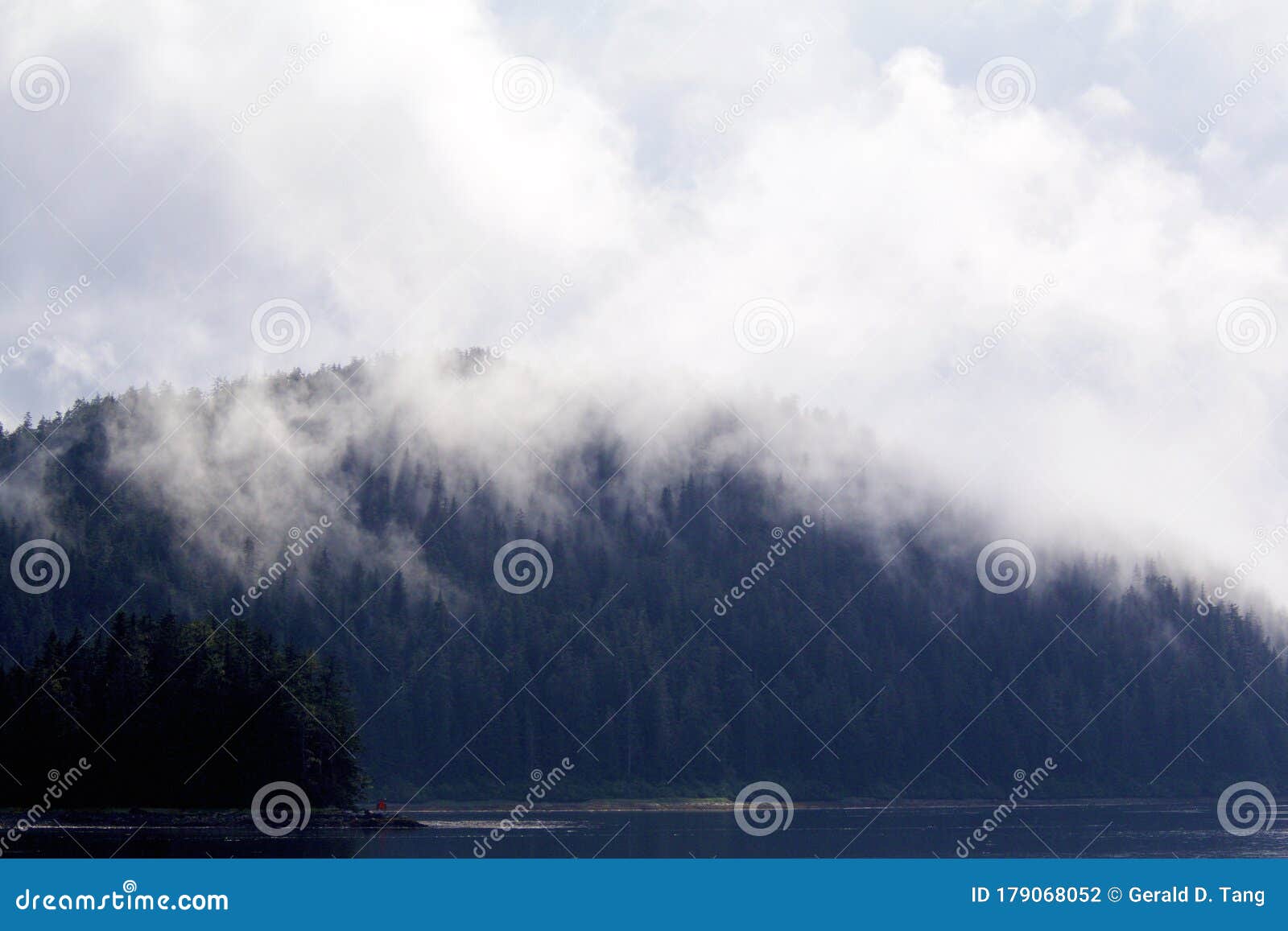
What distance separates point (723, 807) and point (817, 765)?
1483 inches

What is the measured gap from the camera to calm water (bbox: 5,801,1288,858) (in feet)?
237

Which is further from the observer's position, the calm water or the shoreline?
the shoreline

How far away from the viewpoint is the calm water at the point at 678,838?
72.2 m

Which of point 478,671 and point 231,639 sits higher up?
point 478,671

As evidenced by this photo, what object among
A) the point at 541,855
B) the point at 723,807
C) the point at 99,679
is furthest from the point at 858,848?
the point at 723,807

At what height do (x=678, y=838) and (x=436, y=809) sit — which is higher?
(x=436, y=809)

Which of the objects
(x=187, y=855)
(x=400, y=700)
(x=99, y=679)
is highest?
(x=400, y=700)

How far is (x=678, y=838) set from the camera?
89.9 meters

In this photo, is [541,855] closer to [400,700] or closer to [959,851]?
[959,851]

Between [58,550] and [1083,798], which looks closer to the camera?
[1083,798]

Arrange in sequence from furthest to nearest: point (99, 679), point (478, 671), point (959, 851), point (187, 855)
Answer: point (478, 671)
point (99, 679)
point (959, 851)
point (187, 855)

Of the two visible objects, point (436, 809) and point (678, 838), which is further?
point (436, 809)

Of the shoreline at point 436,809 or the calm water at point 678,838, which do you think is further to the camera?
the shoreline at point 436,809

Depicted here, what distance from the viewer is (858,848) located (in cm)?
8125
